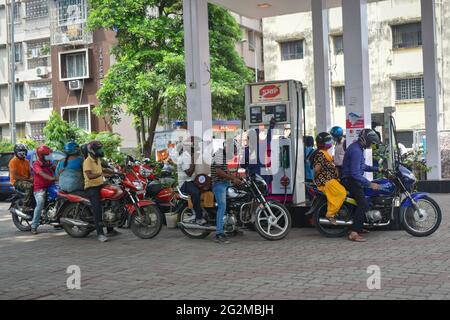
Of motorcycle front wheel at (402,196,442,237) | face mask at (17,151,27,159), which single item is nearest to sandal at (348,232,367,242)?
motorcycle front wheel at (402,196,442,237)

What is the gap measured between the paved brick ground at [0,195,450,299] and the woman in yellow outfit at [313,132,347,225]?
564 mm

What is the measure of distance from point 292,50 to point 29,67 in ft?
51.0

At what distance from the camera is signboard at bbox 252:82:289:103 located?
11.7 meters

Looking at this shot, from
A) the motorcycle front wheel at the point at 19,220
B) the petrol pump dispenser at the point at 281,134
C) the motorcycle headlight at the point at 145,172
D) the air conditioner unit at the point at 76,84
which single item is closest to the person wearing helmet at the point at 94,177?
the motorcycle headlight at the point at 145,172

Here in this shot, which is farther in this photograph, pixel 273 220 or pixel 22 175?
pixel 22 175

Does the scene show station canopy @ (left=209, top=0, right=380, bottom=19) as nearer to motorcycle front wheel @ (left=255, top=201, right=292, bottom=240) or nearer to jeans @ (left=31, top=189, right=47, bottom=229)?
jeans @ (left=31, top=189, right=47, bottom=229)

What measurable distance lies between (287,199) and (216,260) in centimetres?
350

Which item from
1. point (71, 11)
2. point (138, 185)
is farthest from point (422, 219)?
point (71, 11)

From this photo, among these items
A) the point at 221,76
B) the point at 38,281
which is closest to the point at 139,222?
the point at 38,281

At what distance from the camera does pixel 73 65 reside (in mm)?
33812

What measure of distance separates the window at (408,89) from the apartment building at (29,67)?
19.5 m

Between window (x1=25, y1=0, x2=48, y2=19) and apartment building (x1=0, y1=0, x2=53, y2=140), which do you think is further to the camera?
apartment building (x1=0, y1=0, x2=53, y2=140)

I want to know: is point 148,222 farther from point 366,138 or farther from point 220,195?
point 366,138

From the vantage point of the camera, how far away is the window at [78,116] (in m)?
33.1
